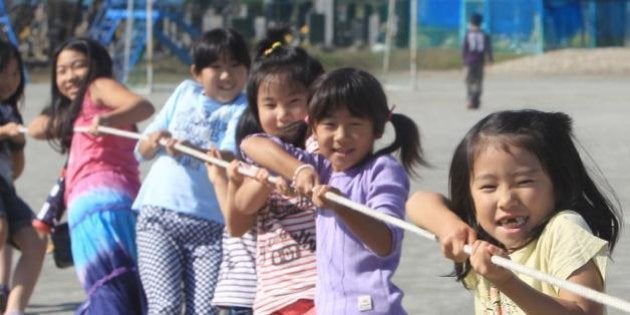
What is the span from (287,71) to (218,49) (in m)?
0.89

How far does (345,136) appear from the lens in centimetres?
416

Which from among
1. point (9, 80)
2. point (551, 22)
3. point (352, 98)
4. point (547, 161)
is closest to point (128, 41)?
point (551, 22)

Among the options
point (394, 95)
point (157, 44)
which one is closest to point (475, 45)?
point (394, 95)

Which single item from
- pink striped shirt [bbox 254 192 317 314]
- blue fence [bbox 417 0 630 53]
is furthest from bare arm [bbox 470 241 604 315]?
blue fence [bbox 417 0 630 53]

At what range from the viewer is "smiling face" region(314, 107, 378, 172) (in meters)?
4.16

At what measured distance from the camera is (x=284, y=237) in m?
4.65

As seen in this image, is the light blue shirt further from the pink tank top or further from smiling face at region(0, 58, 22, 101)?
smiling face at region(0, 58, 22, 101)

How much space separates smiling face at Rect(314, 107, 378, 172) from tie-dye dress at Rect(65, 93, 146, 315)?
6.61ft

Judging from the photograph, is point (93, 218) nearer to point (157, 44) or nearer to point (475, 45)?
point (475, 45)

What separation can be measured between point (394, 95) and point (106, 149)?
818 inches

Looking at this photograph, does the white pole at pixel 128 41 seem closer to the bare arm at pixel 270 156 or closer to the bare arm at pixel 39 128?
the bare arm at pixel 39 128

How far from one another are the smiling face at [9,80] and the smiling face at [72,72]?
0.71 meters

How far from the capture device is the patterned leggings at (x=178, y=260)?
559 centimetres

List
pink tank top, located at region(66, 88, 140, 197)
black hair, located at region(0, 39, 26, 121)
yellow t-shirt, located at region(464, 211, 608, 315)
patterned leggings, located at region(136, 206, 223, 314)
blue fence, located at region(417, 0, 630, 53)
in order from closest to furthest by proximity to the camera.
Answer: yellow t-shirt, located at region(464, 211, 608, 315), patterned leggings, located at region(136, 206, 223, 314), pink tank top, located at region(66, 88, 140, 197), black hair, located at region(0, 39, 26, 121), blue fence, located at region(417, 0, 630, 53)
